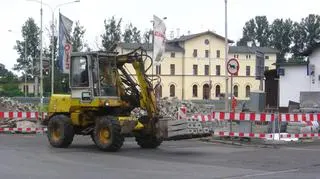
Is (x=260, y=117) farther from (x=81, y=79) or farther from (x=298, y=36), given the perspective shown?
(x=298, y=36)

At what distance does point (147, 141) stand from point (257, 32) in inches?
5978

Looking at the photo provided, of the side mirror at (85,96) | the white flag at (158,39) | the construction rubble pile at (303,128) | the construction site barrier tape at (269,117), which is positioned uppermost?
the white flag at (158,39)

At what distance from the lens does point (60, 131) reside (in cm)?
2202

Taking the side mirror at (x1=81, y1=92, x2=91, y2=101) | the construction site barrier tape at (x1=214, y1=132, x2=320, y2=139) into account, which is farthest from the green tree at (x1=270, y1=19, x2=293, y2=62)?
→ the side mirror at (x1=81, y1=92, x2=91, y2=101)

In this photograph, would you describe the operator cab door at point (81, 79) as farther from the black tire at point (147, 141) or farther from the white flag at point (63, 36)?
the white flag at point (63, 36)

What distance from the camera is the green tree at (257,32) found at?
167875 mm

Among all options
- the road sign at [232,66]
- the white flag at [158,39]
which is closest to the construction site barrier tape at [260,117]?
the road sign at [232,66]

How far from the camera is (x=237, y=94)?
137 m

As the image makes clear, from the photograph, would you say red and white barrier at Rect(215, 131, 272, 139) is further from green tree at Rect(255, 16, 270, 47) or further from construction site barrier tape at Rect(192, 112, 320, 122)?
green tree at Rect(255, 16, 270, 47)

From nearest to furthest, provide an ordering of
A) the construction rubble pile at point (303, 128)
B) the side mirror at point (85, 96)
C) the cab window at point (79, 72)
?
the side mirror at point (85, 96)
the cab window at point (79, 72)
the construction rubble pile at point (303, 128)

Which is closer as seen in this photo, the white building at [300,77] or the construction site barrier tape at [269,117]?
the construction site barrier tape at [269,117]

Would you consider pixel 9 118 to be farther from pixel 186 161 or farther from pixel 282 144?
pixel 186 161

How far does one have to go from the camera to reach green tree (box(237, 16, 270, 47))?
168 metres

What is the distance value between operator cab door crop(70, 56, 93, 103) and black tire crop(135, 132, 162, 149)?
7.25 feet
